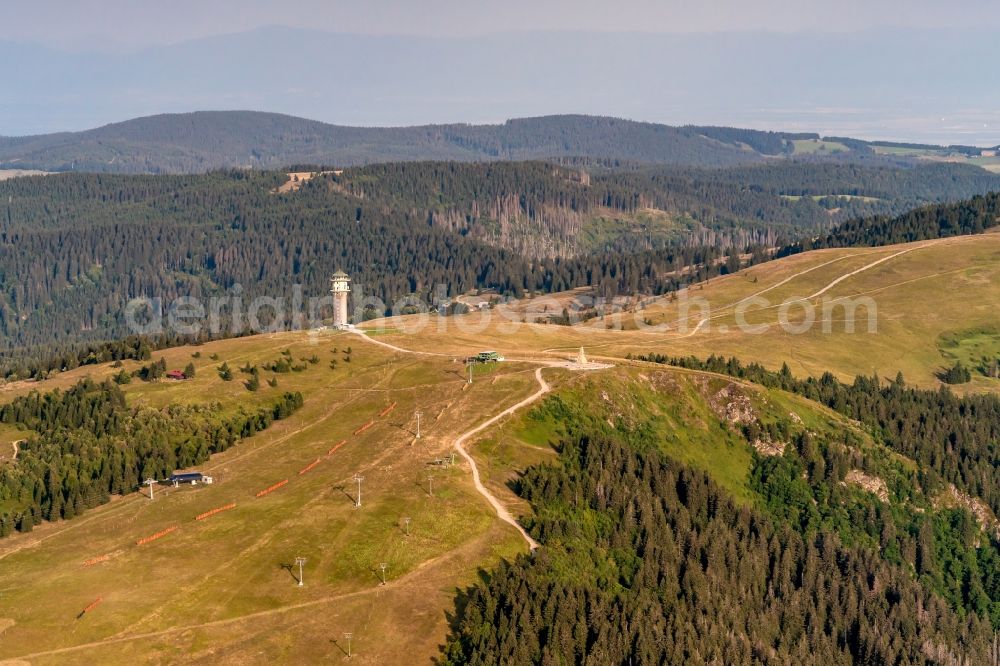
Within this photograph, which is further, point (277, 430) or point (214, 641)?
point (277, 430)

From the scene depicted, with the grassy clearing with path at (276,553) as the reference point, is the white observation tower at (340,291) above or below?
above

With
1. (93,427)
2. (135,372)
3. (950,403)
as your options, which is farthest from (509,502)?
(950,403)

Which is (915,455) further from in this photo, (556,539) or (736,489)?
(556,539)

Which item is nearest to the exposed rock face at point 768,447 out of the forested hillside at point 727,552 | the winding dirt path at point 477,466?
the forested hillside at point 727,552

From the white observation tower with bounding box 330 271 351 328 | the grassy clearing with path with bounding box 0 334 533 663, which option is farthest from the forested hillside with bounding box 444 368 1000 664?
the white observation tower with bounding box 330 271 351 328

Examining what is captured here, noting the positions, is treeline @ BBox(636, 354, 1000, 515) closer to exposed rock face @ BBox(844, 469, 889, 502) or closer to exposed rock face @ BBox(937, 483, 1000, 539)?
exposed rock face @ BBox(937, 483, 1000, 539)

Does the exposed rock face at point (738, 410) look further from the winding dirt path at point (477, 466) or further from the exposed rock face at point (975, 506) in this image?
the exposed rock face at point (975, 506)

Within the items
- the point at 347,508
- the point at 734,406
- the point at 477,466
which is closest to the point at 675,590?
the point at 477,466
